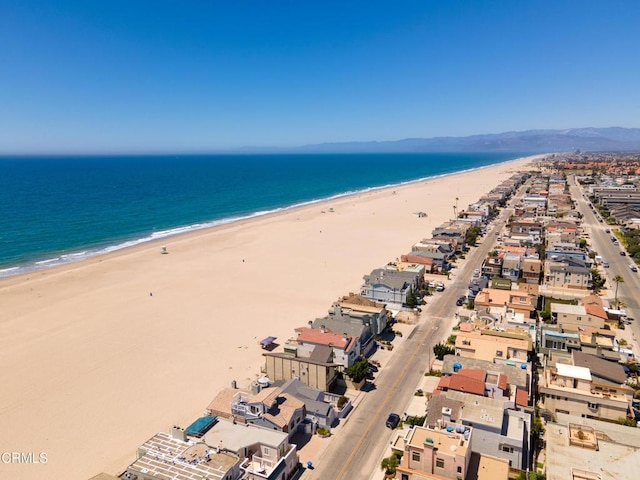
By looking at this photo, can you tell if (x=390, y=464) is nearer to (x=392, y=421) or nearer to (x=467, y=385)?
(x=392, y=421)

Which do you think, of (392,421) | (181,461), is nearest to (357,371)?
(392,421)

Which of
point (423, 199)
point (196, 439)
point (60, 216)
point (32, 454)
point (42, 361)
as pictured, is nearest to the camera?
point (196, 439)

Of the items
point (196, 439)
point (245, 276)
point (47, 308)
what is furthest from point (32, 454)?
point (245, 276)

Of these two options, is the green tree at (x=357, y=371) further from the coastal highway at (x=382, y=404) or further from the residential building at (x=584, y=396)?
the residential building at (x=584, y=396)

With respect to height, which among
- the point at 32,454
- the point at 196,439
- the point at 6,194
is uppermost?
the point at 6,194

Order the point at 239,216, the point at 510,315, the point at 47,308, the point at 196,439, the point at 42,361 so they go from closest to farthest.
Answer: the point at 196,439 → the point at 42,361 → the point at 510,315 → the point at 47,308 → the point at 239,216

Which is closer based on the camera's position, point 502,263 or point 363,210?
point 502,263

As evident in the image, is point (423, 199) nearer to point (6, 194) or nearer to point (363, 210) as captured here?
point (363, 210)
